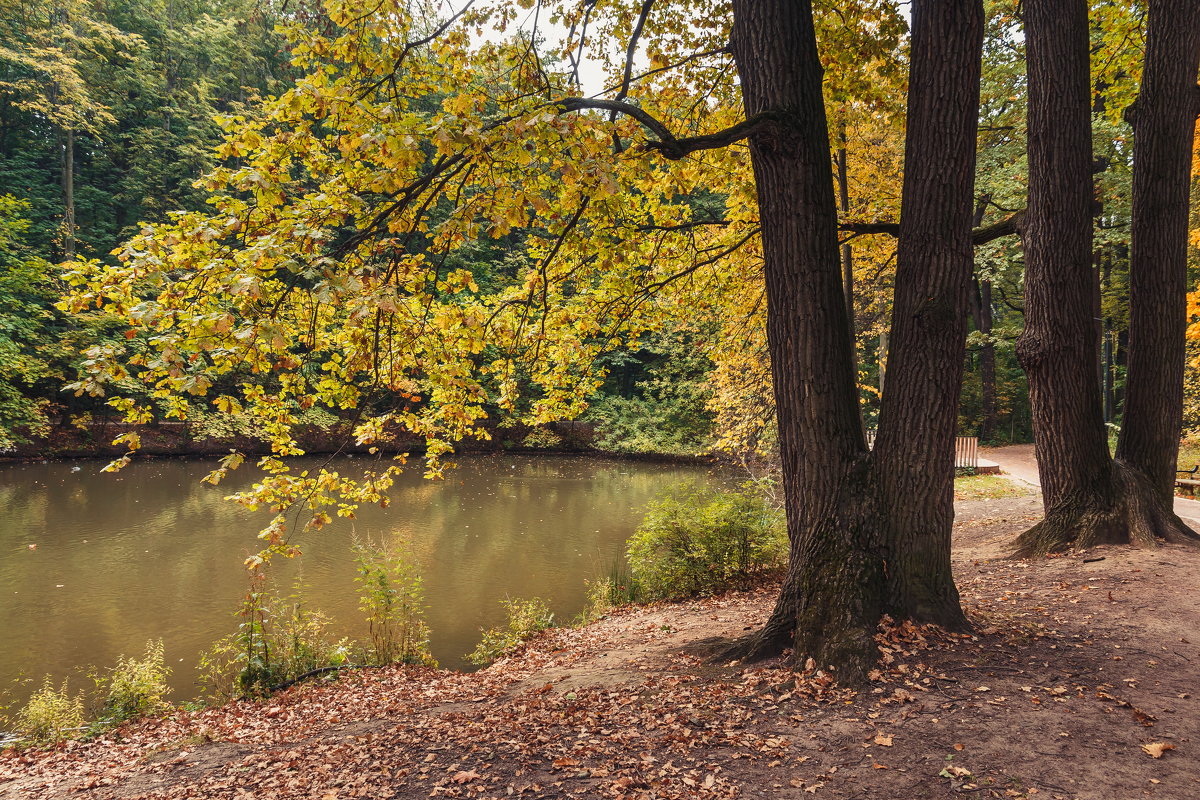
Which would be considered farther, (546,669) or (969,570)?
(969,570)

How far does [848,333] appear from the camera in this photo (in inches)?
142

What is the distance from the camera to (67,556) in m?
10.2

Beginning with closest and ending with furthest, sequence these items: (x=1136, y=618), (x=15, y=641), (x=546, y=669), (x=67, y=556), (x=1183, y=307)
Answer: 1. (x=1136, y=618)
2. (x=546, y=669)
3. (x=1183, y=307)
4. (x=15, y=641)
5. (x=67, y=556)

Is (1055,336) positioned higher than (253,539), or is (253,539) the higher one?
(1055,336)

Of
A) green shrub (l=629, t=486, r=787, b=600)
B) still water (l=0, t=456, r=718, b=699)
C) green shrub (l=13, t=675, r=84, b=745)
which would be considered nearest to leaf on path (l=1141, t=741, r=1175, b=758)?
green shrub (l=629, t=486, r=787, b=600)

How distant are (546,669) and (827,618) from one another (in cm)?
261

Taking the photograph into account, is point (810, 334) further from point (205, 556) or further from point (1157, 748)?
point (205, 556)

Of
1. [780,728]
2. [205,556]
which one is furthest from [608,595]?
[205,556]

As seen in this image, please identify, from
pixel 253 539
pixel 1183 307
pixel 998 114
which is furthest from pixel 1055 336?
pixel 253 539

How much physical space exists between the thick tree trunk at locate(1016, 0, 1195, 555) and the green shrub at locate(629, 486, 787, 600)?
284 cm

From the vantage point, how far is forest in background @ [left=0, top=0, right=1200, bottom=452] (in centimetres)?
1266

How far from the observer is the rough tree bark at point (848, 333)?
3.46 metres

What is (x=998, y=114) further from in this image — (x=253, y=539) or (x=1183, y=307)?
(x=253, y=539)

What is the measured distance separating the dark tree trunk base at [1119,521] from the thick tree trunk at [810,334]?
321 cm
